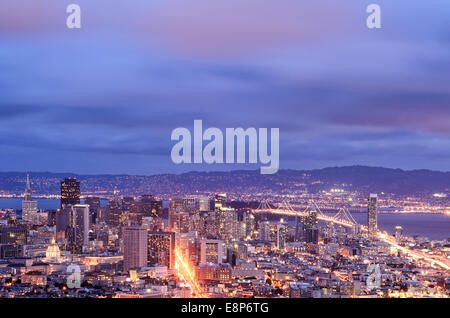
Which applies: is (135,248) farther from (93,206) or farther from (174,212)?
(93,206)

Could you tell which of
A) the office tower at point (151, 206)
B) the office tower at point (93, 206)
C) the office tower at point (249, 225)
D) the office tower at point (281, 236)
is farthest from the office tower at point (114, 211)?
the office tower at point (281, 236)

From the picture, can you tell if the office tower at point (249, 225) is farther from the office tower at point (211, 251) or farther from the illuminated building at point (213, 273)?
the illuminated building at point (213, 273)

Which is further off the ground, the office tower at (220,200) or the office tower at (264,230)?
the office tower at (220,200)

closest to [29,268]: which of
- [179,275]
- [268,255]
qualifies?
[179,275]

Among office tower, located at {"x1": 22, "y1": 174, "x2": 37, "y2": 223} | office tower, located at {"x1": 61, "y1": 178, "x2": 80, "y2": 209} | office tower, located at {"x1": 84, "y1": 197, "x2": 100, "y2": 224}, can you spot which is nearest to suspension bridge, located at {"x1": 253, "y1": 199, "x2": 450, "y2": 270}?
office tower, located at {"x1": 84, "y1": 197, "x2": 100, "y2": 224}

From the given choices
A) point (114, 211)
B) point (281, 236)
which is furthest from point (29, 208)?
point (281, 236)
